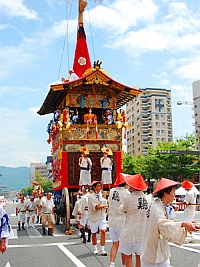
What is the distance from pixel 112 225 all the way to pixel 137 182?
185cm

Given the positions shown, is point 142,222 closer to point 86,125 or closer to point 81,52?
point 86,125

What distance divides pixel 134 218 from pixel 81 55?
45.3 ft

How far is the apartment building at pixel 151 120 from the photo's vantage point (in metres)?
87.4

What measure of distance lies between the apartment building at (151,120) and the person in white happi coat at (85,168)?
7181 centimetres

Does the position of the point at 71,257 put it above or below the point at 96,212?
below

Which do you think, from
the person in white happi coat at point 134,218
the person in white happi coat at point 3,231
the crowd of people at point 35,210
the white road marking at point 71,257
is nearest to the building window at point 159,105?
the crowd of people at point 35,210

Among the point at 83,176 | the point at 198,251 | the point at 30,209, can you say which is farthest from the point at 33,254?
the point at 30,209

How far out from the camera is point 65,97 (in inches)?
629

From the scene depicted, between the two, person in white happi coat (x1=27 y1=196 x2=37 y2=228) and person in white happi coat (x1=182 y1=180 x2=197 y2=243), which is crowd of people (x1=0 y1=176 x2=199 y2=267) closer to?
person in white happi coat (x1=182 y1=180 x2=197 y2=243)

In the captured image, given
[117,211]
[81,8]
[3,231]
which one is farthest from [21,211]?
[3,231]

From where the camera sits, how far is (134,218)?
5.78 m

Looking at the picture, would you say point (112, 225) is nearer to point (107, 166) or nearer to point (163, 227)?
point (163, 227)

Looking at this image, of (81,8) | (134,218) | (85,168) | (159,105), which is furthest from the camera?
(159,105)

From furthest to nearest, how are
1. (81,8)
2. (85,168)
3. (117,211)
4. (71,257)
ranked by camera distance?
(81,8), (85,168), (71,257), (117,211)
